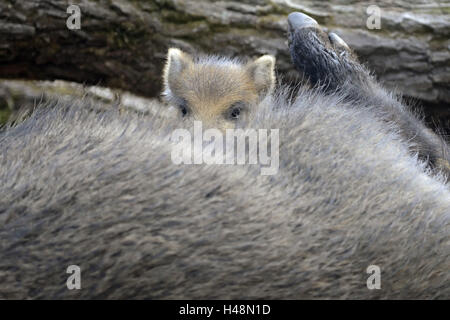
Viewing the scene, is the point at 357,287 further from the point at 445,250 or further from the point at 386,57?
the point at 386,57

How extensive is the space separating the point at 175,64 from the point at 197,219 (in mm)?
2273

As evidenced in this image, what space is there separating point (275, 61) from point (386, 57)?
69 cm

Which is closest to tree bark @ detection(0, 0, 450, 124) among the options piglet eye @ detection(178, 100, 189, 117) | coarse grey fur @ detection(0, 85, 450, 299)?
piglet eye @ detection(178, 100, 189, 117)

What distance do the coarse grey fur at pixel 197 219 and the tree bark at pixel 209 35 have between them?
1.87 meters

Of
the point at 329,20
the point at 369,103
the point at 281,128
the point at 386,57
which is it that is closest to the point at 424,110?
the point at 386,57

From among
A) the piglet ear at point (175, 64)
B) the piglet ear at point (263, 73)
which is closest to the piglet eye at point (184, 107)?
the piglet ear at point (175, 64)

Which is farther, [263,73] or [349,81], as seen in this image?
[263,73]

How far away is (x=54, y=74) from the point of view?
4.11 meters

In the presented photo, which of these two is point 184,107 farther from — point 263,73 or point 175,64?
point 263,73

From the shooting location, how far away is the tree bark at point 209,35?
3.82m

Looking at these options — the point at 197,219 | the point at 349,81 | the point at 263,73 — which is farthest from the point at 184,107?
the point at 197,219

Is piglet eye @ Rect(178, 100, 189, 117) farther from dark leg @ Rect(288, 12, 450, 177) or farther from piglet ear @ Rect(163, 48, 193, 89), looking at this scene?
dark leg @ Rect(288, 12, 450, 177)

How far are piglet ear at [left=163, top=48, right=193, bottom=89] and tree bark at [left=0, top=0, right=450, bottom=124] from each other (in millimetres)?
223

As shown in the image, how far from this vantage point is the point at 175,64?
3848mm
